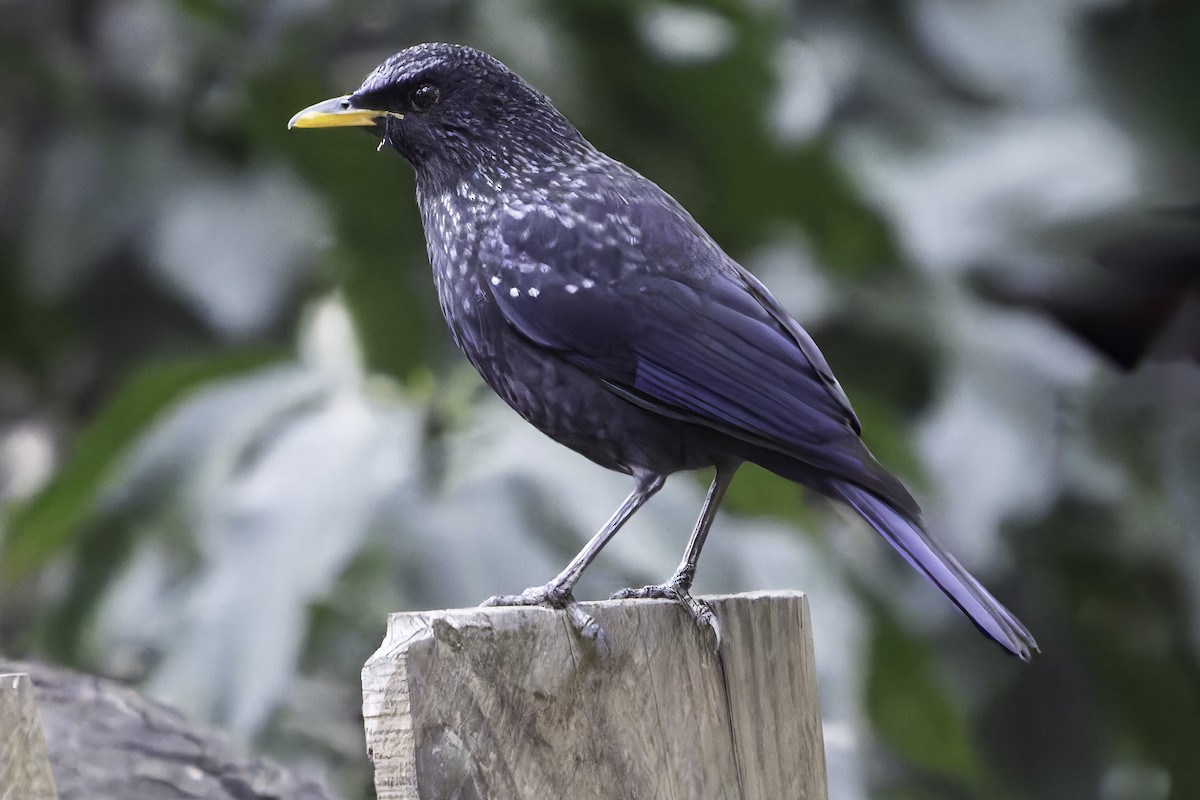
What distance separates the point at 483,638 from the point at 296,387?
2.15 meters

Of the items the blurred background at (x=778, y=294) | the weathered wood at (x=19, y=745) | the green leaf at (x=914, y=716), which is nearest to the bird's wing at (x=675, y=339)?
the weathered wood at (x=19, y=745)

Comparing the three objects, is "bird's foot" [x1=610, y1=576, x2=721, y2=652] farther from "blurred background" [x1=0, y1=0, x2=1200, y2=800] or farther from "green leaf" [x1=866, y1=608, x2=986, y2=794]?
"green leaf" [x1=866, y1=608, x2=986, y2=794]

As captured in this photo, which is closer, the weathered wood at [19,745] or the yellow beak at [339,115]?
the weathered wood at [19,745]

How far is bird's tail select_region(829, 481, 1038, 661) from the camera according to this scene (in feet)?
5.64

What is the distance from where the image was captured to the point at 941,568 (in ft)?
5.88

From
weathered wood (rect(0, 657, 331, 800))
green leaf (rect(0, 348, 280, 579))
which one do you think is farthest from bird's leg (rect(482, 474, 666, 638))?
green leaf (rect(0, 348, 280, 579))

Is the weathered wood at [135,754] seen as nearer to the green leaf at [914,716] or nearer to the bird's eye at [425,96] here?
the bird's eye at [425,96]

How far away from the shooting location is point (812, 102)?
432 centimetres

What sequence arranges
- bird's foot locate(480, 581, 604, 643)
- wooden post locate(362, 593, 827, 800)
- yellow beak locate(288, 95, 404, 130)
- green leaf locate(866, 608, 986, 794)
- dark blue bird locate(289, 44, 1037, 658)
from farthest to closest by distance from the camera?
green leaf locate(866, 608, 986, 794) → yellow beak locate(288, 95, 404, 130) → dark blue bird locate(289, 44, 1037, 658) → bird's foot locate(480, 581, 604, 643) → wooden post locate(362, 593, 827, 800)

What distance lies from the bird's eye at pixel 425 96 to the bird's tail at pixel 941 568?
0.79 m

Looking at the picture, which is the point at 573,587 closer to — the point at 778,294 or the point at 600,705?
the point at 600,705

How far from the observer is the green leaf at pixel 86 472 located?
3.29 meters

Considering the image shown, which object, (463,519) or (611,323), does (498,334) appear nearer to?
(611,323)

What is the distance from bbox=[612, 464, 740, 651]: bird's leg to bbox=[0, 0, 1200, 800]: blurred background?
1347 mm
